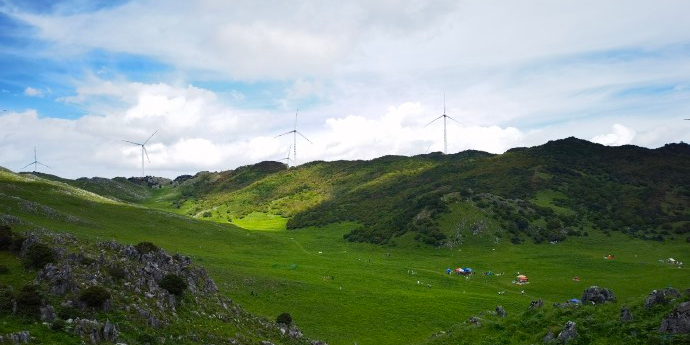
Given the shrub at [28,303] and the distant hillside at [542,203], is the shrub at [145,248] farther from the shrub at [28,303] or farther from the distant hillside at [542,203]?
the distant hillside at [542,203]

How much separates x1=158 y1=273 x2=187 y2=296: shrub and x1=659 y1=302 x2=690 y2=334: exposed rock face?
107 ft

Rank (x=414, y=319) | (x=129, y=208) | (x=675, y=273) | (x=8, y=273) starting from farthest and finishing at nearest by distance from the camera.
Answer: (x=129, y=208) < (x=675, y=273) < (x=414, y=319) < (x=8, y=273)

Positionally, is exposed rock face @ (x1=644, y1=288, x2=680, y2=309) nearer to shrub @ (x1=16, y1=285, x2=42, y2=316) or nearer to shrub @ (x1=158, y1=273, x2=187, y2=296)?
shrub @ (x1=158, y1=273, x2=187, y2=296)

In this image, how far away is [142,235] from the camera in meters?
91.1

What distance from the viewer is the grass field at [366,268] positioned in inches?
2164

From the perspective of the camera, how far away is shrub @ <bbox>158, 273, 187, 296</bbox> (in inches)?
1400

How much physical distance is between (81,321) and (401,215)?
409 ft

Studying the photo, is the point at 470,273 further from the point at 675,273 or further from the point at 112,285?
the point at 112,285

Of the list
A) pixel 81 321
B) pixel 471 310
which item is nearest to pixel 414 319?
pixel 471 310

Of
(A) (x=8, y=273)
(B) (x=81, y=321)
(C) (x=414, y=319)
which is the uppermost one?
(A) (x=8, y=273)

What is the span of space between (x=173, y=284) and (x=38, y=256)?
378 inches

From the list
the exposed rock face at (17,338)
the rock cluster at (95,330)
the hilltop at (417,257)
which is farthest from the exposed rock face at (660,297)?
the exposed rock face at (17,338)

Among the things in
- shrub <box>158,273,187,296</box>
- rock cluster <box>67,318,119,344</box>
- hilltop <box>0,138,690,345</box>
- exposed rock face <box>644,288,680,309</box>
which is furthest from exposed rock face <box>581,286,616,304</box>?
rock cluster <box>67,318,119,344</box>

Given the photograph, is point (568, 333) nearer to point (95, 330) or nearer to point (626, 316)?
point (626, 316)
